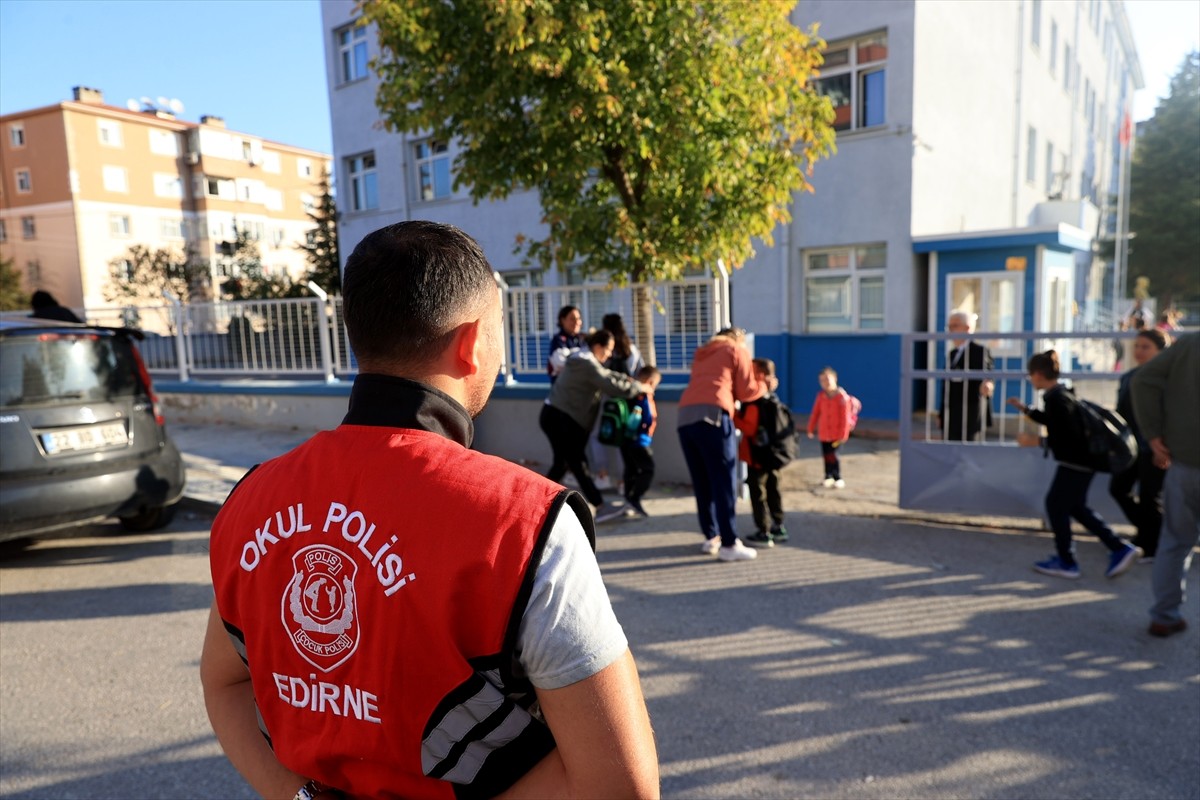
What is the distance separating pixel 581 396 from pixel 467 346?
18.6 feet

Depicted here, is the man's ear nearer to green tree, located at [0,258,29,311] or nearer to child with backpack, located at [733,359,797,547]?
child with backpack, located at [733,359,797,547]

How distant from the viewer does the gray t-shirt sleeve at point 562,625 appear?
1009 millimetres

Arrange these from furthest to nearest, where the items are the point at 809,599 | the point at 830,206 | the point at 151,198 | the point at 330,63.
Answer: the point at 151,198 < the point at 330,63 < the point at 830,206 < the point at 809,599

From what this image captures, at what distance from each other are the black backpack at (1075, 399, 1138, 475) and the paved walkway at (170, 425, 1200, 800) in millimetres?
789

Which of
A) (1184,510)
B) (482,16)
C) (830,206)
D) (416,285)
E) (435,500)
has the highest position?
(482,16)

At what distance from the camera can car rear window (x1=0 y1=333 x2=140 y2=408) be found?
5785mm

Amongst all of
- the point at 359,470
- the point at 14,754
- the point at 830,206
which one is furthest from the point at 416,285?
the point at 830,206

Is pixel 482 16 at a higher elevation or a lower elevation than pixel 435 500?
higher

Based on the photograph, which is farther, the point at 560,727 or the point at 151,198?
the point at 151,198

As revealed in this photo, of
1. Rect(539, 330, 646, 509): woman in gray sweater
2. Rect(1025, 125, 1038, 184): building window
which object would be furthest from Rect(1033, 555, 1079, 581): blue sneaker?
Rect(1025, 125, 1038, 184): building window

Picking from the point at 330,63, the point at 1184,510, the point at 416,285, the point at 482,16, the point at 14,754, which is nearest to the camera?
the point at 416,285

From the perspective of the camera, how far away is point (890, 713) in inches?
143

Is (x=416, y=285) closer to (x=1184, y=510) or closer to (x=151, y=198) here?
(x=1184, y=510)

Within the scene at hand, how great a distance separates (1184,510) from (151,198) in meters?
54.8
